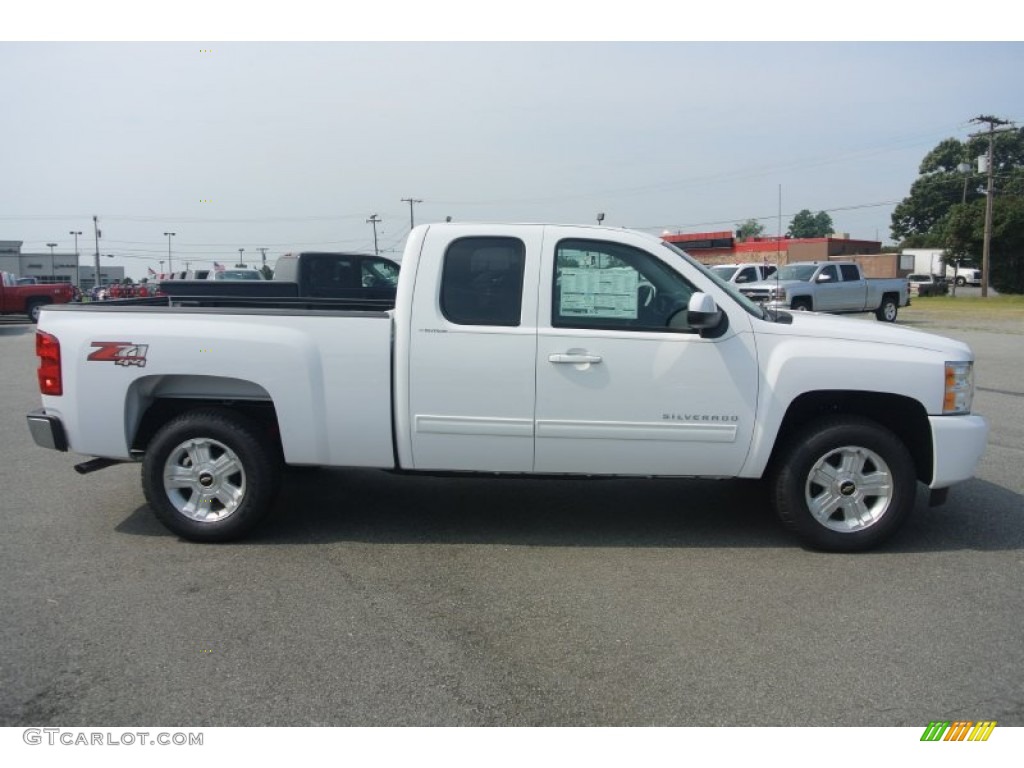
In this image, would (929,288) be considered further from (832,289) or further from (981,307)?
(832,289)

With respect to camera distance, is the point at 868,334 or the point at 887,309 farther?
the point at 887,309

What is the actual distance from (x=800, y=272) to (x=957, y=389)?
2169 centimetres

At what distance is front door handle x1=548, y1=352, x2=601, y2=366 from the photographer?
5078mm

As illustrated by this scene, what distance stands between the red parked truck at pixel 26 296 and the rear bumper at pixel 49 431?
82.5ft

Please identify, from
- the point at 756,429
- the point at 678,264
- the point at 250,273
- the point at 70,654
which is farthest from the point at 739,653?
the point at 250,273

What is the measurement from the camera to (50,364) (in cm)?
533

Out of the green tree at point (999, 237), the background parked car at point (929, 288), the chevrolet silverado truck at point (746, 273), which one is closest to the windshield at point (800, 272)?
the chevrolet silverado truck at point (746, 273)

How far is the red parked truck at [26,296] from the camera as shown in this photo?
27.5m

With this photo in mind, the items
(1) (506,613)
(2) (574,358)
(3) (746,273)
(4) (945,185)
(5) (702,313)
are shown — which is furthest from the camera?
(4) (945,185)

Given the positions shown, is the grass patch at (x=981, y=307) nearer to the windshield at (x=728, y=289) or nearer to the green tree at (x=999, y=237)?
the green tree at (x=999, y=237)

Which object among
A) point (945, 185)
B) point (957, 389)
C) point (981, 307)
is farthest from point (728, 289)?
point (945, 185)

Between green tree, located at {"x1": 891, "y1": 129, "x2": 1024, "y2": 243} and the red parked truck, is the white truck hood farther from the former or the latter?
green tree, located at {"x1": 891, "y1": 129, "x2": 1024, "y2": 243}

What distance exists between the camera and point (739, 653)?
3961mm
